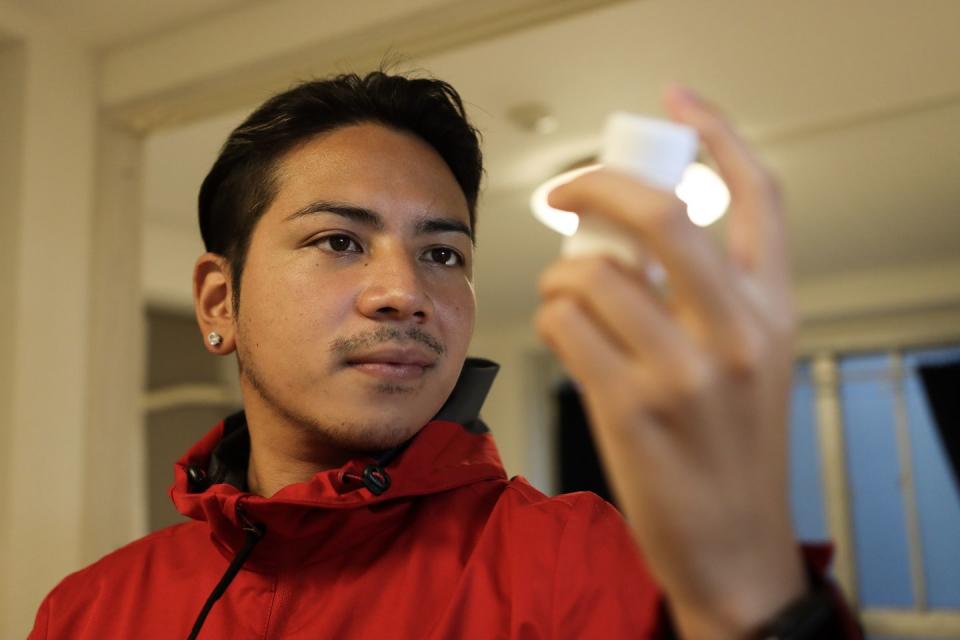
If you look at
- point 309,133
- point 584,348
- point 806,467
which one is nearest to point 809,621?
point 584,348

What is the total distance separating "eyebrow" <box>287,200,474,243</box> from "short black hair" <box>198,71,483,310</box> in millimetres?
70

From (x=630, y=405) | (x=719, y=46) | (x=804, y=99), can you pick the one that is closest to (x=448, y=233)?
(x=630, y=405)

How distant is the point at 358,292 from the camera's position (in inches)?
31.0

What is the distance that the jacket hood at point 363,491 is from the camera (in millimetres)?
755

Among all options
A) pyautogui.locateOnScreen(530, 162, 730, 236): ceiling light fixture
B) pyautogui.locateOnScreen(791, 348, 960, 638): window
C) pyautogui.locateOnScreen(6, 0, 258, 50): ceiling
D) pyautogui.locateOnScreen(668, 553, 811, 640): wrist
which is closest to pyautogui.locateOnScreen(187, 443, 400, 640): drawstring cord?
pyautogui.locateOnScreen(668, 553, 811, 640): wrist

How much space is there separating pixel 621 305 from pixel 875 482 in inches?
152

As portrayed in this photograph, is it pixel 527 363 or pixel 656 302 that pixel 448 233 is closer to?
pixel 656 302

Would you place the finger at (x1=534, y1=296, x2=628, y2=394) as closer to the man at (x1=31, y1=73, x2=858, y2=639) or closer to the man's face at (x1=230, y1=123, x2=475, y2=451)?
the man at (x1=31, y1=73, x2=858, y2=639)

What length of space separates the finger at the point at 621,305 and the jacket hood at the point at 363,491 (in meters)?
0.43

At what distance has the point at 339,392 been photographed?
77cm

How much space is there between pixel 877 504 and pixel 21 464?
3.41 meters

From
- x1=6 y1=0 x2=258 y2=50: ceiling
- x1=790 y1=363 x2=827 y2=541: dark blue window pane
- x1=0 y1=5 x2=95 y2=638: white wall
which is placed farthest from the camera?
x1=790 y1=363 x2=827 y2=541: dark blue window pane

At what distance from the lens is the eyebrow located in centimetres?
82

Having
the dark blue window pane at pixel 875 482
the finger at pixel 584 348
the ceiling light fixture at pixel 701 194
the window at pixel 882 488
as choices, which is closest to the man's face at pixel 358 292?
the finger at pixel 584 348
